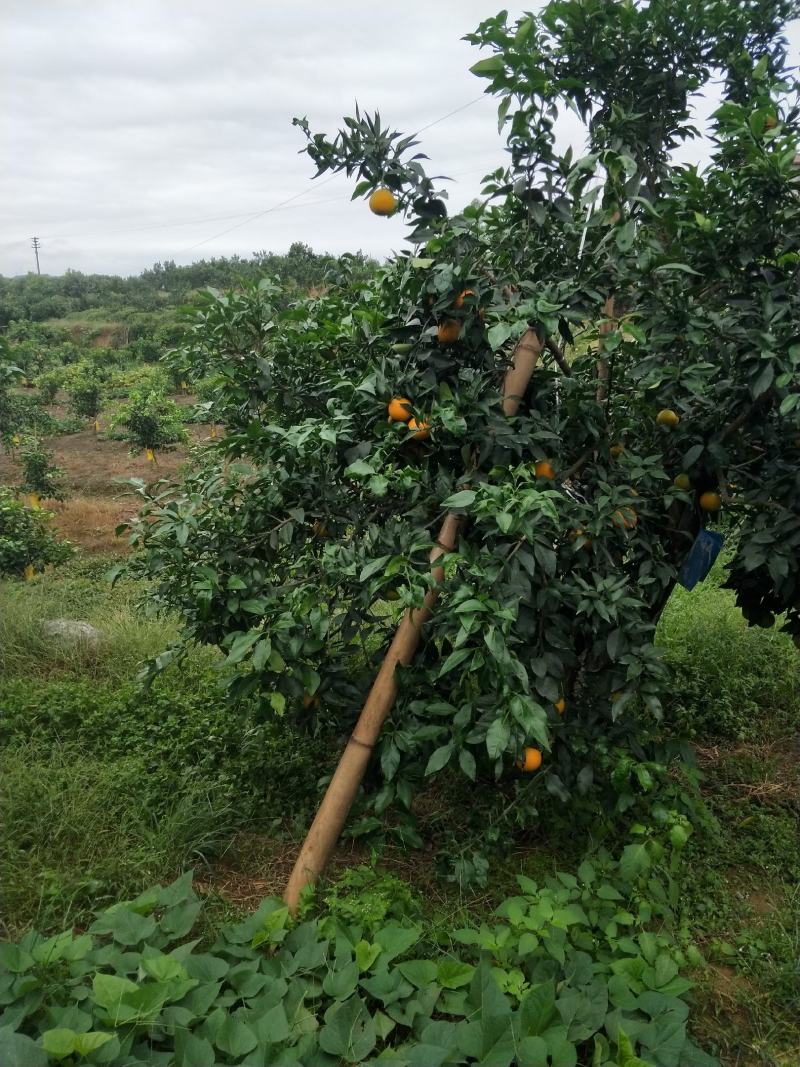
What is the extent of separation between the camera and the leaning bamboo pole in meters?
1.84

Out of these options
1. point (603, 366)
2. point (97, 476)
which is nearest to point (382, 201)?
point (603, 366)

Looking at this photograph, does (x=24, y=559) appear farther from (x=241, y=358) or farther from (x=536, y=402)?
(x=536, y=402)

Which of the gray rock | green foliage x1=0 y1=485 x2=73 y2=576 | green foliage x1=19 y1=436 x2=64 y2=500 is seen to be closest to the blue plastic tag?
the gray rock

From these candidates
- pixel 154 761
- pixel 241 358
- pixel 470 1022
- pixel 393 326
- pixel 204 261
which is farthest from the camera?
pixel 204 261

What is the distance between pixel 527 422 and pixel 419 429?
285 millimetres

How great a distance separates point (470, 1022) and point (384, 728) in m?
0.67

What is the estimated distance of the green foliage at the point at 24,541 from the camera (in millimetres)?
4531

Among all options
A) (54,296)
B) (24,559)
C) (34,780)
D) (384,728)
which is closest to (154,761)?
(34,780)

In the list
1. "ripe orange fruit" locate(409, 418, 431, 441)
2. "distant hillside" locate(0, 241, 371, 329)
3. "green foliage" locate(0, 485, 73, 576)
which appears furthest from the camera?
"distant hillside" locate(0, 241, 371, 329)

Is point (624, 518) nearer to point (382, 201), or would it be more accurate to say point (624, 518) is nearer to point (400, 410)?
point (400, 410)

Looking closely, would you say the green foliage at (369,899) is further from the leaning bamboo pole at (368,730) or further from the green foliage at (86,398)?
the green foliage at (86,398)

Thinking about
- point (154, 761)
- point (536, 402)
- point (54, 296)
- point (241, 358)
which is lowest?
point (154, 761)

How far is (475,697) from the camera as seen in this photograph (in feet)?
5.53

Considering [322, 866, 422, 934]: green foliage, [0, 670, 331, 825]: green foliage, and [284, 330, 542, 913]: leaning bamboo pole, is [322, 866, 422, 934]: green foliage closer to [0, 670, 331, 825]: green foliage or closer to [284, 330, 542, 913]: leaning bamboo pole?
[284, 330, 542, 913]: leaning bamboo pole
